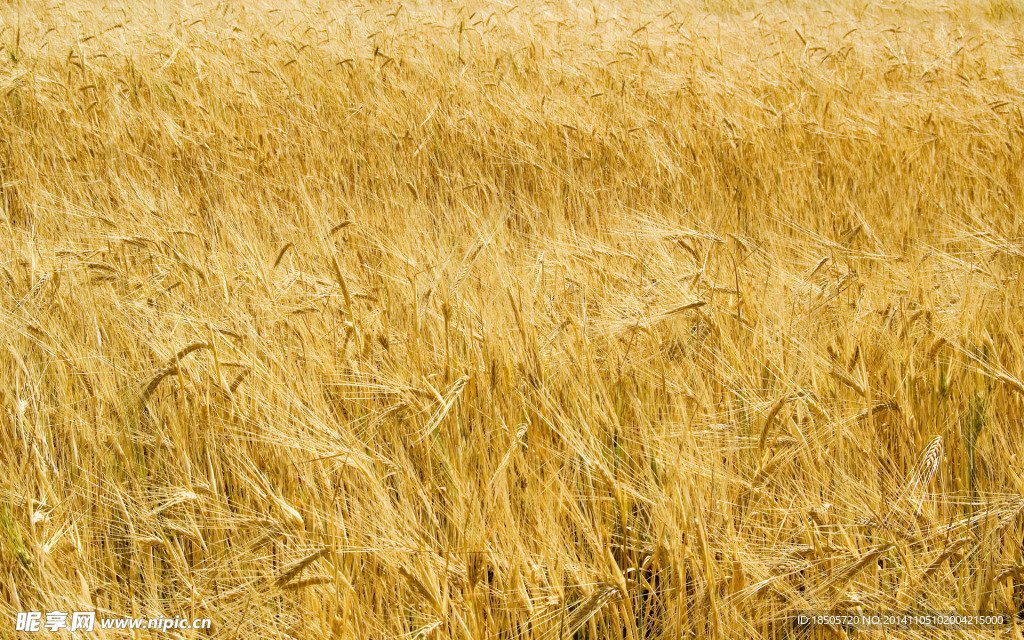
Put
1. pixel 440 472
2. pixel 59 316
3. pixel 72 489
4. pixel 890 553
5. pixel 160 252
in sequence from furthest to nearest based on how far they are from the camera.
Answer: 1. pixel 160 252
2. pixel 59 316
3. pixel 440 472
4. pixel 72 489
5. pixel 890 553

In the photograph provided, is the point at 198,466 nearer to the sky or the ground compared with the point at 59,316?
nearer to the ground

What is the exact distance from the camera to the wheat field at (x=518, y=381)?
1108 mm

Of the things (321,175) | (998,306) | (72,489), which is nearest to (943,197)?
(998,306)

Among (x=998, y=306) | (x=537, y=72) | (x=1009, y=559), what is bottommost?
(x=1009, y=559)

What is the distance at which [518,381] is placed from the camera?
1620mm

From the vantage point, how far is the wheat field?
1.11 metres

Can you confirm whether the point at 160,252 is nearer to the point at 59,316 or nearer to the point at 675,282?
the point at 59,316

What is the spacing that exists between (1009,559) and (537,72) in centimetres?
394

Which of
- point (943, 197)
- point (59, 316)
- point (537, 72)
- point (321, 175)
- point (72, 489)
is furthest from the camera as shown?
point (537, 72)

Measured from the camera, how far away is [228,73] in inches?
168

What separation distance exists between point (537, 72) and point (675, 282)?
123 inches

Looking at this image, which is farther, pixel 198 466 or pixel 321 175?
pixel 321 175

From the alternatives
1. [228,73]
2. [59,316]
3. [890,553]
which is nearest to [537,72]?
[228,73]

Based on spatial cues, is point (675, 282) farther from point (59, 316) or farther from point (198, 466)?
point (59, 316)
